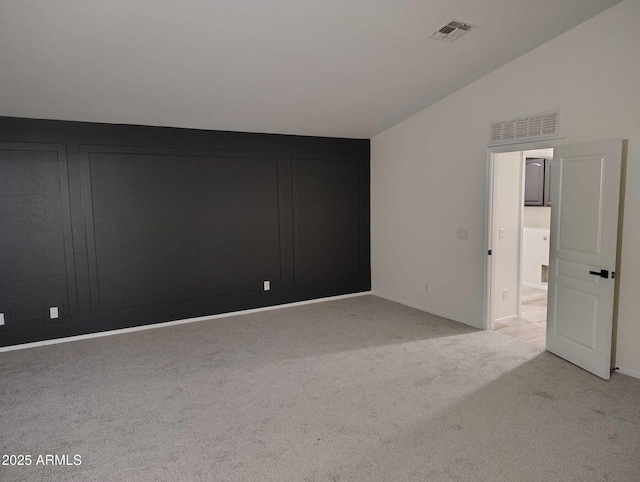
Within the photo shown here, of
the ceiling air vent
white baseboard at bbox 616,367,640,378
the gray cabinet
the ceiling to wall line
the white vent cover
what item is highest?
the ceiling air vent

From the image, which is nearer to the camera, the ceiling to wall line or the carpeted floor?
the carpeted floor

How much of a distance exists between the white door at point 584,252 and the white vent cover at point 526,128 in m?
0.32

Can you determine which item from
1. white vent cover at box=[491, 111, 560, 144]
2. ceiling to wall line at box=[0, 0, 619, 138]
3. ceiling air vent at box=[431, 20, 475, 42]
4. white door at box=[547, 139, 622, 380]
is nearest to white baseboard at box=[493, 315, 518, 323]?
white door at box=[547, 139, 622, 380]

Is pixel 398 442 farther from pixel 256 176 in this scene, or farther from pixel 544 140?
pixel 256 176

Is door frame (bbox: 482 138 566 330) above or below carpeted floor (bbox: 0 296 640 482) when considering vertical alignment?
above

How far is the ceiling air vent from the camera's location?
337 cm

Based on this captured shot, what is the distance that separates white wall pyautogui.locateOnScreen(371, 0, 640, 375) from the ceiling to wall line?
224 mm

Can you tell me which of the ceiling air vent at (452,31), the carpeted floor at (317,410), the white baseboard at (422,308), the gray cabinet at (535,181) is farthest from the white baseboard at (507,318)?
the ceiling air vent at (452,31)

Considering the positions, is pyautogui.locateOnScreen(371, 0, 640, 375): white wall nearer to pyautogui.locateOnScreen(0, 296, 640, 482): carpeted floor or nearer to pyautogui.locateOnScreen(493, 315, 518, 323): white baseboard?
pyautogui.locateOnScreen(493, 315, 518, 323): white baseboard

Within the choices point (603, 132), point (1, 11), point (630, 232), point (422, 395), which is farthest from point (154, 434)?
point (603, 132)

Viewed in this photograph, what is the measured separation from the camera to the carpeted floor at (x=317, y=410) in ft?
7.87

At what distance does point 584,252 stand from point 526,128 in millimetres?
1374

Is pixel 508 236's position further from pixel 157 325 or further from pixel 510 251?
pixel 157 325

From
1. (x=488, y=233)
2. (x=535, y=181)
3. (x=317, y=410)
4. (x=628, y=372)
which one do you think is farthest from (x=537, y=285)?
(x=317, y=410)
